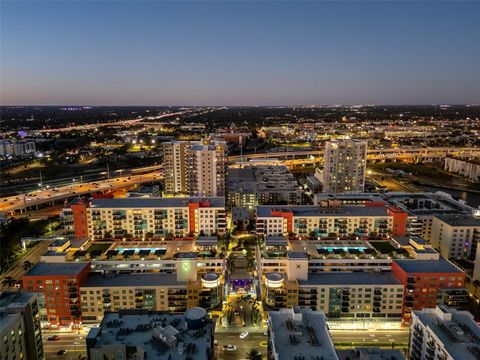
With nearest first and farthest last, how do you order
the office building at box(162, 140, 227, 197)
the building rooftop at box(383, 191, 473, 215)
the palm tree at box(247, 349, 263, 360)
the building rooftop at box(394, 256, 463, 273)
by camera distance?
the palm tree at box(247, 349, 263, 360) → the building rooftop at box(394, 256, 463, 273) → the building rooftop at box(383, 191, 473, 215) → the office building at box(162, 140, 227, 197)

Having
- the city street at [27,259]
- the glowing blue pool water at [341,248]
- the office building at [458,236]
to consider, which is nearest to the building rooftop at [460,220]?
the office building at [458,236]

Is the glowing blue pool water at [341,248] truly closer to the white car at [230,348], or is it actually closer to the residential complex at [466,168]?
the white car at [230,348]

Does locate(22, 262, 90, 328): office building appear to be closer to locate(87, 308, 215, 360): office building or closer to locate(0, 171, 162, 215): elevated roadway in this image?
locate(87, 308, 215, 360): office building

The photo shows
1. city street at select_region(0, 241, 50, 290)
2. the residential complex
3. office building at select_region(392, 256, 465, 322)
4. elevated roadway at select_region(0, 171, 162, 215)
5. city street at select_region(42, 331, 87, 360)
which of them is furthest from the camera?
the residential complex

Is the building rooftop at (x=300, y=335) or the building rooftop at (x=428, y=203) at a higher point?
the building rooftop at (x=300, y=335)

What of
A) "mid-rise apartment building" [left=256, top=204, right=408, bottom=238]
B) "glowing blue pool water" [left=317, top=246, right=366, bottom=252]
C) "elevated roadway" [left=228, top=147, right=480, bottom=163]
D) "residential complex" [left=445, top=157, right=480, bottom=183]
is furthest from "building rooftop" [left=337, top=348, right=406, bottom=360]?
"elevated roadway" [left=228, top=147, right=480, bottom=163]

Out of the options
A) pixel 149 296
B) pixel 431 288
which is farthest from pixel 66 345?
pixel 431 288

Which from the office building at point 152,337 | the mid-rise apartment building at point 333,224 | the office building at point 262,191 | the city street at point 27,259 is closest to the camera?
the office building at point 152,337
